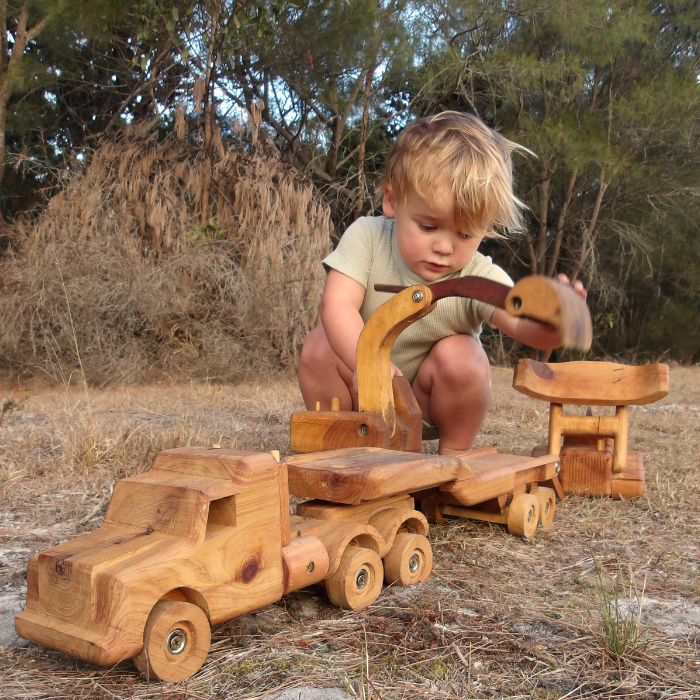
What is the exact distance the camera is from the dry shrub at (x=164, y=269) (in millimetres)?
4672

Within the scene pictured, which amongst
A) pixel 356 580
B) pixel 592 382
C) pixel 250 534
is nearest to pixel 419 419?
pixel 356 580

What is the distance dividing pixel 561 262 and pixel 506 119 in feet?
6.39

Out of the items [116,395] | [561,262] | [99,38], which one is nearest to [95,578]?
[116,395]

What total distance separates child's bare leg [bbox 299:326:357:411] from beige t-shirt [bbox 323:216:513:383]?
17 cm

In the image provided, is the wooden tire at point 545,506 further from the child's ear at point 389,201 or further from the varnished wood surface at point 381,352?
the child's ear at point 389,201

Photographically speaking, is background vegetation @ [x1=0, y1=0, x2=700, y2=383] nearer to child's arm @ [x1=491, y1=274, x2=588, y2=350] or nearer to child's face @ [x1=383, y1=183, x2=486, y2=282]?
child's face @ [x1=383, y1=183, x2=486, y2=282]

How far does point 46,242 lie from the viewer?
16.0ft

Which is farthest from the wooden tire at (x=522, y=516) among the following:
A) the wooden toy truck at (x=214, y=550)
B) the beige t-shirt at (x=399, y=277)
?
the beige t-shirt at (x=399, y=277)

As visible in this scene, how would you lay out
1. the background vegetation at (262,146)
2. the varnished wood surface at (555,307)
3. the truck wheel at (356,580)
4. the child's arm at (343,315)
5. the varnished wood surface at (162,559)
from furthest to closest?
the background vegetation at (262,146), the child's arm at (343,315), the varnished wood surface at (555,307), the truck wheel at (356,580), the varnished wood surface at (162,559)

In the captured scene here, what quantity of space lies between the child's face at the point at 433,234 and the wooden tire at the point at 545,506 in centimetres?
60

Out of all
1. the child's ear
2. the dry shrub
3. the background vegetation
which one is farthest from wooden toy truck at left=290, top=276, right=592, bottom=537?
the dry shrub

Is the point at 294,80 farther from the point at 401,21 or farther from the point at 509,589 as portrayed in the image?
the point at 509,589

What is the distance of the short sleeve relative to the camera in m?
1.93

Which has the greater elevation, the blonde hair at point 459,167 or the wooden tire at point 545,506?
the blonde hair at point 459,167
